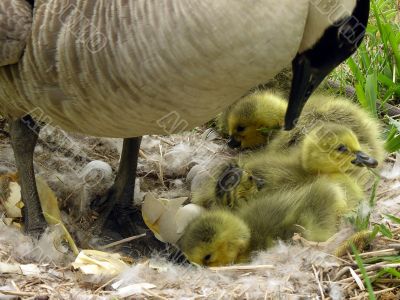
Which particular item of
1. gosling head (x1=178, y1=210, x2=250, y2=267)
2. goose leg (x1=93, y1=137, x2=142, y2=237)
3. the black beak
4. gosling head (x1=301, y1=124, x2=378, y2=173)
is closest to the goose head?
the black beak

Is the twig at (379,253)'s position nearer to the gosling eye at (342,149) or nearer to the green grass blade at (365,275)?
the green grass blade at (365,275)

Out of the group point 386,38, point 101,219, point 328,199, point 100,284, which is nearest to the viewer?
point 100,284

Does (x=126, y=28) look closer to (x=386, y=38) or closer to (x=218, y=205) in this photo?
(x=218, y=205)

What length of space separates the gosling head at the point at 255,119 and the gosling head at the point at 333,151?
1.13ft

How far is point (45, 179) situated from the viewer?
3.50 m

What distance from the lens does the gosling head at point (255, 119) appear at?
3.40 meters

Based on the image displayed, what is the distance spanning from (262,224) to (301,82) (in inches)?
21.3

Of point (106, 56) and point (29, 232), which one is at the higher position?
point (106, 56)

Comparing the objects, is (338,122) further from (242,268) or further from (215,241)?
(242,268)

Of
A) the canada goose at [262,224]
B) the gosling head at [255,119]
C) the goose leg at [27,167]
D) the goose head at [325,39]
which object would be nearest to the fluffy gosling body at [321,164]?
the canada goose at [262,224]

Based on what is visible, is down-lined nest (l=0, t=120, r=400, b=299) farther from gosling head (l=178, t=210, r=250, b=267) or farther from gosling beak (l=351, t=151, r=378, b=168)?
gosling beak (l=351, t=151, r=378, b=168)

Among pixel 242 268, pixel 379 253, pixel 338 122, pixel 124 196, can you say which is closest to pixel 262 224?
pixel 242 268

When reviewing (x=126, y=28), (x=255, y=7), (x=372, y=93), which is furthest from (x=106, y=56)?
(x=372, y=93)

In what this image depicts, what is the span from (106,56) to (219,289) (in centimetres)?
82
